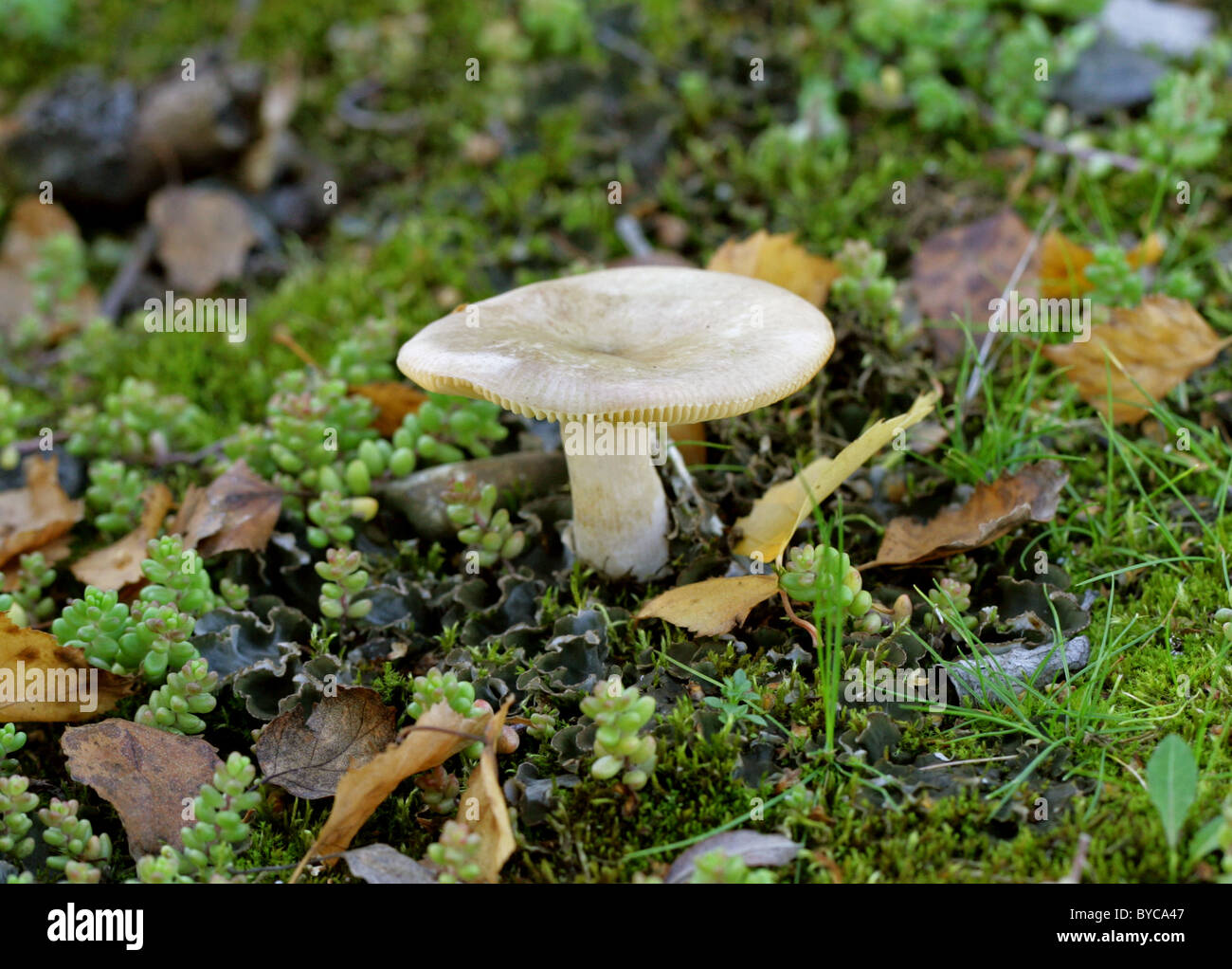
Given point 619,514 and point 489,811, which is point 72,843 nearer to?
point 489,811

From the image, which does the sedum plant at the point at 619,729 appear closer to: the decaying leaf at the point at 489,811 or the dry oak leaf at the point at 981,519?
the decaying leaf at the point at 489,811

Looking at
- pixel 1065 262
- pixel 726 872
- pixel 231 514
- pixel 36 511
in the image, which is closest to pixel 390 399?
pixel 231 514

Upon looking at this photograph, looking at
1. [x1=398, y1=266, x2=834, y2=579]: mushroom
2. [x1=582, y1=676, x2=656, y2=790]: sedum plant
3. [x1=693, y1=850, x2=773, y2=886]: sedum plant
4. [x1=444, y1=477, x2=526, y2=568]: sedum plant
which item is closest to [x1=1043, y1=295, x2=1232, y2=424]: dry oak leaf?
[x1=398, y1=266, x2=834, y2=579]: mushroom

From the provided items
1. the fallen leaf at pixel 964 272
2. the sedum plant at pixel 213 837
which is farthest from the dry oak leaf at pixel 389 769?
the fallen leaf at pixel 964 272

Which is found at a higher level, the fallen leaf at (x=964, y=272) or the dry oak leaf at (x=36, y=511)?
the fallen leaf at (x=964, y=272)

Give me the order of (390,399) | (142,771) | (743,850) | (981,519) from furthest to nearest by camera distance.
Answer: (390,399), (981,519), (142,771), (743,850)
